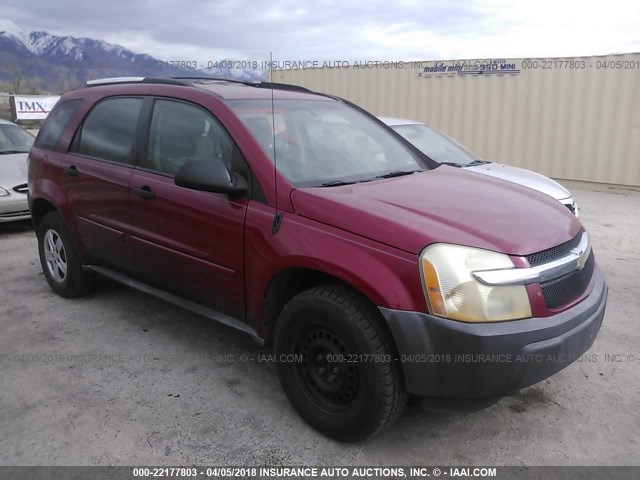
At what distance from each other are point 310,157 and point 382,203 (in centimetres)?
69

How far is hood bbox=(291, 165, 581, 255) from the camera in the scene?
7.75ft

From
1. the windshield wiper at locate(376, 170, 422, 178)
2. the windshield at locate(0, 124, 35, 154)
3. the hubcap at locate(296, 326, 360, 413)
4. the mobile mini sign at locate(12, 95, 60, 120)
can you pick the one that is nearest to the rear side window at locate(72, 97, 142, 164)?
the windshield wiper at locate(376, 170, 422, 178)

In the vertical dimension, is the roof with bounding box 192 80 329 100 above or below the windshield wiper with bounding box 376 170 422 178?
above

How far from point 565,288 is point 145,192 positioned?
2.53 meters

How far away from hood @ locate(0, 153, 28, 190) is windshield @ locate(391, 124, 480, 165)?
16.3ft

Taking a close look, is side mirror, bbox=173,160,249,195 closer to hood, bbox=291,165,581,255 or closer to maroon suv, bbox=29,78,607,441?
maroon suv, bbox=29,78,607,441

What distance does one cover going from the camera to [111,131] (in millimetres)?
3932

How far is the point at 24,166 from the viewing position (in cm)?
728

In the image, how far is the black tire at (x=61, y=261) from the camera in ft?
14.4

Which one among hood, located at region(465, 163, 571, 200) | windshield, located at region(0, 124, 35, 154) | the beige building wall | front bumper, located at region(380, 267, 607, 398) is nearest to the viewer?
front bumper, located at region(380, 267, 607, 398)

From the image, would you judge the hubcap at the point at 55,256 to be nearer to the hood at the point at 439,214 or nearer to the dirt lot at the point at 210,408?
the dirt lot at the point at 210,408

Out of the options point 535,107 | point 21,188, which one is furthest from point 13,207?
point 535,107

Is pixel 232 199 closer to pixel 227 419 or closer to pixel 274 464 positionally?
pixel 227 419

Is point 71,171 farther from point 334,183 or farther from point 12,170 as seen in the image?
point 12,170
